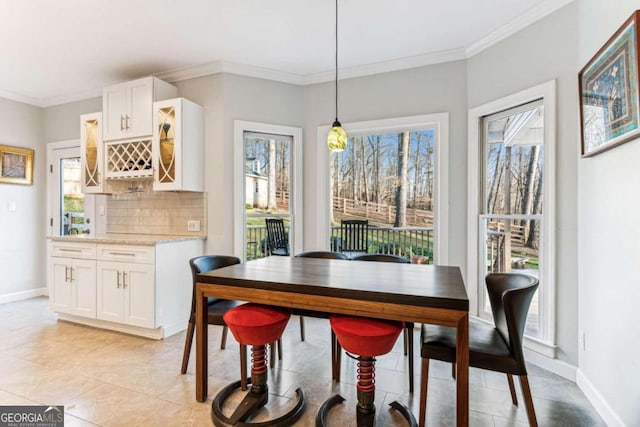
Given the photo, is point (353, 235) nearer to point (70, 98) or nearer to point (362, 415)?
point (362, 415)

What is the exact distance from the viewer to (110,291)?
332cm

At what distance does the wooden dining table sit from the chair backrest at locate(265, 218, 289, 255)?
1.55 metres

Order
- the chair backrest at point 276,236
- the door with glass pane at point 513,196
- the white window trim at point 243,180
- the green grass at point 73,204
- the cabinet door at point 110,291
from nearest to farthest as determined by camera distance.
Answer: the door with glass pane at point 513,196 < the cabinet door at point 110,291 < the white window trim at point 243,180 < the chair backrest at point 276,236 < the green grass at point 73,204

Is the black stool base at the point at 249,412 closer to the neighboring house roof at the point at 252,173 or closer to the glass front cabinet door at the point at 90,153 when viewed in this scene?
the neighboring house roof at the point at 252,173

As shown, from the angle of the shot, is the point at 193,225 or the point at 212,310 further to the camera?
the point at 193,225

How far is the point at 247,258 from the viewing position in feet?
12.5

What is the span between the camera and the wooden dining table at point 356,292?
1498 millimetres

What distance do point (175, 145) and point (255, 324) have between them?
239 cm

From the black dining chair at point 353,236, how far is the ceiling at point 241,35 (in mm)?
1732

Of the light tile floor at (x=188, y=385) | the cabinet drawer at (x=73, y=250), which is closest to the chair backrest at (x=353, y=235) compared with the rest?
the light tile floor at (x=188, y=385)

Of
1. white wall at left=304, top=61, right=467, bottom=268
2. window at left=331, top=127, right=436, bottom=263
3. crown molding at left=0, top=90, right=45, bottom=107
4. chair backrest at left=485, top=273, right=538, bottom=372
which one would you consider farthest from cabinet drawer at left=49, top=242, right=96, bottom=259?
chair backrest at left=485, top=273, right=538, bottom=372

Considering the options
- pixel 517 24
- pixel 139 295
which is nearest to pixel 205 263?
pixel 139 295

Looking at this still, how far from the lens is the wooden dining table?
1498 mm

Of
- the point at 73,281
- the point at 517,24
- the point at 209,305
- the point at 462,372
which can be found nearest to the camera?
the point at 462,372
